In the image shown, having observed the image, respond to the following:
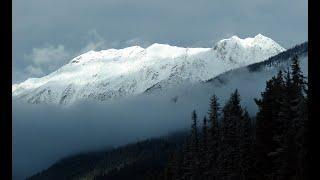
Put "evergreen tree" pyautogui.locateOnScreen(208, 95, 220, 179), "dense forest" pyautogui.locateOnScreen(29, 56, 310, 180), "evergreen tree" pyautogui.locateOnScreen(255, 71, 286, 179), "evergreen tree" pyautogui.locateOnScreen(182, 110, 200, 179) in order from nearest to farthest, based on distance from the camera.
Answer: "dense forest" pyautogui.locateOnScreen(29, 56, 310, 180) < "evergreen tree" pyautogui.locateOnScreen(255, 71, 286, 179) < "evergreen tree" pyautogui.locateOnScreen(208, 95, 220, 179) < "evergreen tree" pyautogui.locateOnScreen(182, 110, 200, 179)

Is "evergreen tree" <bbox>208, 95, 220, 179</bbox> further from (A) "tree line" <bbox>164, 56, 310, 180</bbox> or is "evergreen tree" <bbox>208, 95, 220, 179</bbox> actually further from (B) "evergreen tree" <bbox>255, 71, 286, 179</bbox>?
(B) "evergreen tree" <bbox>255, 71, 286, 179</bbox>

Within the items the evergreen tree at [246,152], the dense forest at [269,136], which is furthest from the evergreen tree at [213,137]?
the evergreen tree at [246,152]

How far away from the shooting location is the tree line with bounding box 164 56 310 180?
40.6 metres

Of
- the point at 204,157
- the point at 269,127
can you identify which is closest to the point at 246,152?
the point at 269,127

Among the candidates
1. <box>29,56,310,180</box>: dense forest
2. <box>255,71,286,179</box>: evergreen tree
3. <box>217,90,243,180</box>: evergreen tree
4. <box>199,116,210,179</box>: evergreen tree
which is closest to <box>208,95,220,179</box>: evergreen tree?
<box>29,56,310,180</box>: dense forest

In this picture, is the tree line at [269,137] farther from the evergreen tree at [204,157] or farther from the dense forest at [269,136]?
the evergreen tree at [204,157]

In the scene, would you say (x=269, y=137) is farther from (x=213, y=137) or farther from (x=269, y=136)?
(x=213, y=137)

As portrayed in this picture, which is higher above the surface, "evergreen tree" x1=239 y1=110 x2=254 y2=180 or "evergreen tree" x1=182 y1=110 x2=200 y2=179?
"evergreen tree" x1=239 y1=110 x2=254 y2=180

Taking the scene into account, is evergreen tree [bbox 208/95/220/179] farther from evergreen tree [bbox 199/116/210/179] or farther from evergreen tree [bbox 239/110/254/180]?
evergreen tree [bbox 239/110/254/180]

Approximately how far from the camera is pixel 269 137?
4866 centimetres

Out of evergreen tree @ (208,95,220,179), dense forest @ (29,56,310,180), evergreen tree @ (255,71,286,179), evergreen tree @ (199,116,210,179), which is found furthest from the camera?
evergreen tree @ (199,116,210,179)

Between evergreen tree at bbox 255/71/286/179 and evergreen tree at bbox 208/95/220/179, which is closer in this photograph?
evergreen tree at bbox 255/71/286/179

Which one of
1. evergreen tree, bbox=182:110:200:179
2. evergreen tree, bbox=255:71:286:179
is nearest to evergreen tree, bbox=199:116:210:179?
evergreen tree, bbox=182:110:200:179
